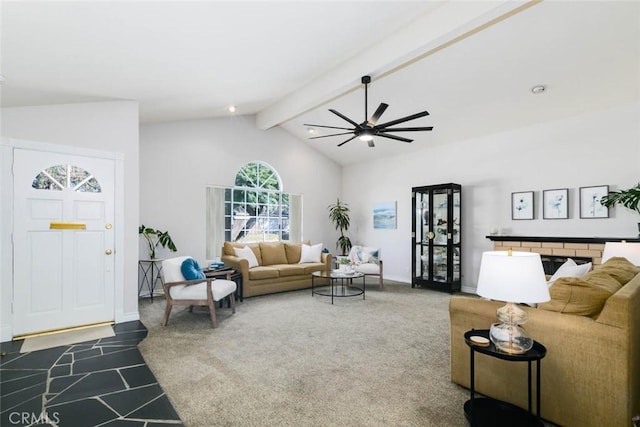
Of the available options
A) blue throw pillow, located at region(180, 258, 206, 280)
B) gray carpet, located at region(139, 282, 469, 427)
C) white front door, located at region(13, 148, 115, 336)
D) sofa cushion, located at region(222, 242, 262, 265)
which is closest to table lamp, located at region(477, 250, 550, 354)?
gray carpet, located at region(139, 282, 469, 427)

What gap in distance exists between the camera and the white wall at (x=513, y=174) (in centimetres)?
466

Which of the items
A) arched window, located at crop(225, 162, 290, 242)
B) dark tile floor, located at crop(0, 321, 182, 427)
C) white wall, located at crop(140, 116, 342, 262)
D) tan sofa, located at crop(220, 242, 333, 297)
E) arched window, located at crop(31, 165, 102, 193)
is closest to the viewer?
dark tile floor, located at crop(0, 321, 182, 427)

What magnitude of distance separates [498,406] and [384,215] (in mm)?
5848

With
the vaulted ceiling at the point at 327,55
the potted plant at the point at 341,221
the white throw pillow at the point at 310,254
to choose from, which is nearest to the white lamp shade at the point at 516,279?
the vaulted ceiling at the point at 327,55

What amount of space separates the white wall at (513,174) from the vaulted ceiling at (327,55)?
35 cm

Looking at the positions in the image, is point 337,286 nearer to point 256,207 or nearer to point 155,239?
point 256,207

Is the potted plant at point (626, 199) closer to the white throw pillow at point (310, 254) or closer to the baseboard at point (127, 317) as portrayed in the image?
the white throw pillow at point (310, 254)

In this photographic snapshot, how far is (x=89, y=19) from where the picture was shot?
2.44m

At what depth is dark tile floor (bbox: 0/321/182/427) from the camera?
7.05 ft

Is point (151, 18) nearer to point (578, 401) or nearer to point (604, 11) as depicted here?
point (578, 401)

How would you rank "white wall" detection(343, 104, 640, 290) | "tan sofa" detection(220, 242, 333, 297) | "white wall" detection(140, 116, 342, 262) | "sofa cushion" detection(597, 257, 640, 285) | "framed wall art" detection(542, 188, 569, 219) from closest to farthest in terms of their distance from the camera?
1. "sofa cushion" detection(597, 257, 640, 285)
2. "white wall" detection(343, 104, 640, 290)
3. "framed wall art" detection(542, 188, 569, 219)
4. "tan sofa" detection(220, 242, 333, 297)
5. "white wall" detection(140, 116, 342, 262)

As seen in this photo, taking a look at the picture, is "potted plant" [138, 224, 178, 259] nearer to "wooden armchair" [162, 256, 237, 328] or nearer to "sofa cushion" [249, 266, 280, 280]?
"sofa cushion" [249, 266, 280, 280]

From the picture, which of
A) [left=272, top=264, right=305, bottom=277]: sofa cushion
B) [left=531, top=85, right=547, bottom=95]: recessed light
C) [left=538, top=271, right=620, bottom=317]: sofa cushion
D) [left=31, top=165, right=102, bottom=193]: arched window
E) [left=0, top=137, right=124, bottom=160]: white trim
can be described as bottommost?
[left=272, top=264, right=305, bottom=277]: sofa cushion

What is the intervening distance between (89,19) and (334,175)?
6799 mm
